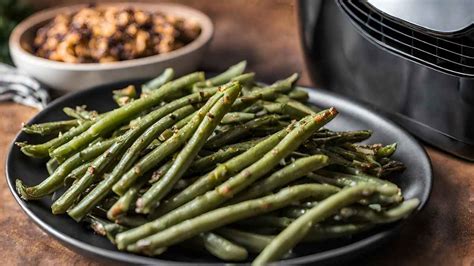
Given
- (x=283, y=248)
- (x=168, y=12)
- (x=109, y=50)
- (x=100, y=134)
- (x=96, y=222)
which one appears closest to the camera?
(x=283, y=248)

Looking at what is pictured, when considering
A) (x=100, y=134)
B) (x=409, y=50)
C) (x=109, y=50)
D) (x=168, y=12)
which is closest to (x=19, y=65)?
(x=109, y=50)

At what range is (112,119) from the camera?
1.38 metres

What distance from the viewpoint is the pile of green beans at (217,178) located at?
113 cm

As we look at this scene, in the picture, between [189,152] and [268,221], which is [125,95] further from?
[268,221]

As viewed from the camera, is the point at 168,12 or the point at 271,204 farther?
the point at 168,12

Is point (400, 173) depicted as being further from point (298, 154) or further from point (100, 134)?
point (100, 134)

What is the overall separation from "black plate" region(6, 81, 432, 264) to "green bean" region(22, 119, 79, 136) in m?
0.03

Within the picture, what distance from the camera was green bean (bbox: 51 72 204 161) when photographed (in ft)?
4.41

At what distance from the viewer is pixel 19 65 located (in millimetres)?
1979

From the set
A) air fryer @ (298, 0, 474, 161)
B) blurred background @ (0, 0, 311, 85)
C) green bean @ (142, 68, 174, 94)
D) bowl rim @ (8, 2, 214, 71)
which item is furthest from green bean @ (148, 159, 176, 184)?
blurred background @ (0, 0, 311, 85)

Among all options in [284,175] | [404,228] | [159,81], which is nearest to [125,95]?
[159,81]

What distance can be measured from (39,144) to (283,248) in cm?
65

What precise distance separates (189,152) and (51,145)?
341 mm

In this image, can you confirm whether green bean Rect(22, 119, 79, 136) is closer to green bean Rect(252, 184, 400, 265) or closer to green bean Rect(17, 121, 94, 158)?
green bean Rect(17, 121, 94, 158)
